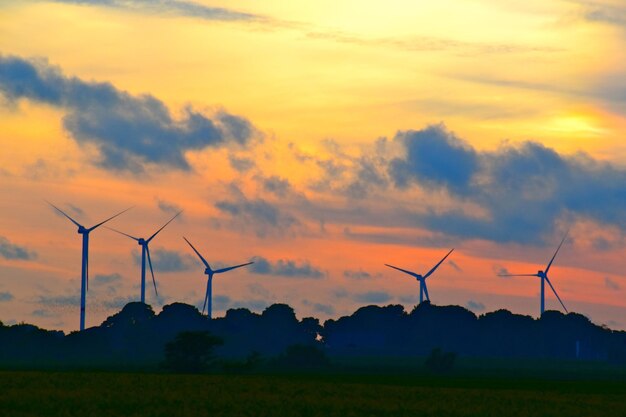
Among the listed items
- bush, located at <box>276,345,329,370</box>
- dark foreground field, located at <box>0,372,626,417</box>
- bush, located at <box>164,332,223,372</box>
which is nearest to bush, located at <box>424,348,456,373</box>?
bush, located at <box>276,345,329,370</box>

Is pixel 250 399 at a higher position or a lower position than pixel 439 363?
lower

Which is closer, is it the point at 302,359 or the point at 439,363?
the point at 439,363

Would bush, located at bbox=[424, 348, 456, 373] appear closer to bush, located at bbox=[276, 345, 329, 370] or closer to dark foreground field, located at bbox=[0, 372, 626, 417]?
bush, located at bbox=[276, 345, 329, 370]

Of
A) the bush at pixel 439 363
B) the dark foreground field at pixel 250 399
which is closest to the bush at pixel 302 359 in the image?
the bush at pixel 439 363

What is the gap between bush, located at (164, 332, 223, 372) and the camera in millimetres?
140750

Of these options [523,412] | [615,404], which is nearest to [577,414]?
[523,412]

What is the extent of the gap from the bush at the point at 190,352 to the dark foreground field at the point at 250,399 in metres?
28.7

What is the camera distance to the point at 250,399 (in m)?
86.9

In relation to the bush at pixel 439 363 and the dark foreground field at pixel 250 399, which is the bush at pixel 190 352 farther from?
the bush at pixel 439 363

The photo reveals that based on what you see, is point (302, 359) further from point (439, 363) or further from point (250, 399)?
point (250, 399)

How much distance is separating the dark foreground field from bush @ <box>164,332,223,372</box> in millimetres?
28686

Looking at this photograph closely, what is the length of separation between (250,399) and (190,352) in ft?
182

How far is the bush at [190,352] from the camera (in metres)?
141

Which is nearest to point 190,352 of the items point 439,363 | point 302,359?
point 302,359
